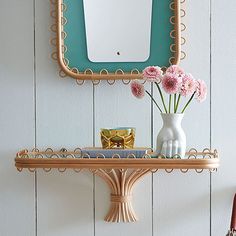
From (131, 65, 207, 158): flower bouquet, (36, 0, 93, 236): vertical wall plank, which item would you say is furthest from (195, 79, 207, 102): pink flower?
(36, 0, 93, 236): vertical wall plank

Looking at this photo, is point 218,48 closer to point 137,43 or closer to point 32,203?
point 137,43

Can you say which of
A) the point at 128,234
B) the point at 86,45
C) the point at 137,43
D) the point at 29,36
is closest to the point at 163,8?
the point at 137,43

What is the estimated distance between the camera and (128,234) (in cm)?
145

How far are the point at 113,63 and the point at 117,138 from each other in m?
0.21

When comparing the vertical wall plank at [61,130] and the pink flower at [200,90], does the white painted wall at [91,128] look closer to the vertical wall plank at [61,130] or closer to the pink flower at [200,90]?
the vertical wall plank at [61,130]

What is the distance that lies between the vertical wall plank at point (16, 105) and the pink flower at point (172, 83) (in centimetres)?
38

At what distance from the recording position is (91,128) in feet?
4.75

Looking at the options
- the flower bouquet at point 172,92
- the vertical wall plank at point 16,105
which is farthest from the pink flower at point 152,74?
the vertical wall plank at point 16,105

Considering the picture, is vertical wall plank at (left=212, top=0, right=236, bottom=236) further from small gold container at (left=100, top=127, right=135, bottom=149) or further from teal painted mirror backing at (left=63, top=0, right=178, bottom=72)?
small gold container at (left=100, top=127, right=135, bottom=149)

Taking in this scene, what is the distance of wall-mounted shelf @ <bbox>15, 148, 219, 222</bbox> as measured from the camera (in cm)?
126

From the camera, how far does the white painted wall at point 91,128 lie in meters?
1.43

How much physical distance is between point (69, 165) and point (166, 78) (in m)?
0.29

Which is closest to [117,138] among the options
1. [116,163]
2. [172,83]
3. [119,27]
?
[116,163]

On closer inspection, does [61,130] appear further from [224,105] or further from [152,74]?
[224,105]
